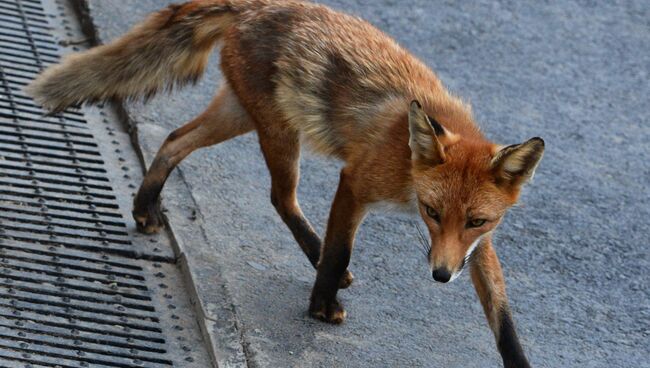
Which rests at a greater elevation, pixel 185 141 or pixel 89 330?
pixel 185 141

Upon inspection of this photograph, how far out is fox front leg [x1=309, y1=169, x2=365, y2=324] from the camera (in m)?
5.25

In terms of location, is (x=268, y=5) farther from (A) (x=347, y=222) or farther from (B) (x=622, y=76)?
(B) (x=622, y=76)

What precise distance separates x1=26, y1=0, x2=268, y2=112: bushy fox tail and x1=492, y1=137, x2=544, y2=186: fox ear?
5.86 ft

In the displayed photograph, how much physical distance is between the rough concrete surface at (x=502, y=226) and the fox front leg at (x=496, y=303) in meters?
0.39

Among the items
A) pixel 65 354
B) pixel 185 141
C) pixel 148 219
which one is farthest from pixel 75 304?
pixel 185 141

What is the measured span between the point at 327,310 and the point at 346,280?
1.15ft

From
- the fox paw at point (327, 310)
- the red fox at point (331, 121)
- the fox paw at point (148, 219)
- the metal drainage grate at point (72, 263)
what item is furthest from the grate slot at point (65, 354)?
the fox paw at point (148, 219)

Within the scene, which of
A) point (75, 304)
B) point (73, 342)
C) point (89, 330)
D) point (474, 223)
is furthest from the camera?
point (75, 304)

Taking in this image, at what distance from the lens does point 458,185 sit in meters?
4.76

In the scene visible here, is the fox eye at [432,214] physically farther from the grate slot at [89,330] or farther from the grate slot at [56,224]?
the grate slot at [56,224]

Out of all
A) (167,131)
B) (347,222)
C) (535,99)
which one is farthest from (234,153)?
(535,99)

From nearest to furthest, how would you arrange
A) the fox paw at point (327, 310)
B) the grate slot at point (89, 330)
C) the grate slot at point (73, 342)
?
the grate slot at point (73, 342)
the grate slot at point (89, 330)
the fox paw at point (327, 310)

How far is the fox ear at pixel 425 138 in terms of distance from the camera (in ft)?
15.6

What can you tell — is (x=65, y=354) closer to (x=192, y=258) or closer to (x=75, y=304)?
(x=75, y=304)
